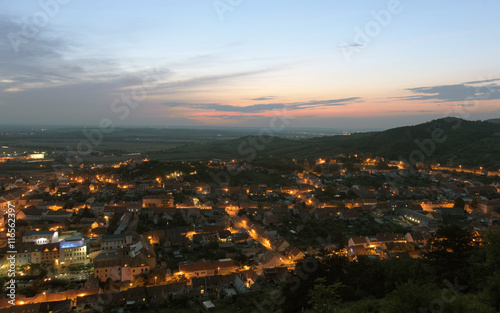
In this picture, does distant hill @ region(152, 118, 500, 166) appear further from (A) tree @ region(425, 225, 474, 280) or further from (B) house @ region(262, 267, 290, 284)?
(B) house @ region(262, 267, 290, 284)

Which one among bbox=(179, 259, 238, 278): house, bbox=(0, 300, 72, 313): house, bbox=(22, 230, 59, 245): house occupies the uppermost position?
bbox=(22, 230, 59, 245): house

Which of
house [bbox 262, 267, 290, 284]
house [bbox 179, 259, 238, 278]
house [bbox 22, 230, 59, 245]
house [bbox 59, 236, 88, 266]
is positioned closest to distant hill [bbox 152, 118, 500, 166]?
house [bbox 262, 267, 290, 284]

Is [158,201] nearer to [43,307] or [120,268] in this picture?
[120,268]

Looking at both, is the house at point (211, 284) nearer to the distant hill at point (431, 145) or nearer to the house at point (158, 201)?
the house at point (158, 201)

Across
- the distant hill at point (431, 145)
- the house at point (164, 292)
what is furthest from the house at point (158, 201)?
the distant hill at point (431, 145)

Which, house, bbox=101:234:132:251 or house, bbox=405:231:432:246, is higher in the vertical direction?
house, bbox=101:234:132:251

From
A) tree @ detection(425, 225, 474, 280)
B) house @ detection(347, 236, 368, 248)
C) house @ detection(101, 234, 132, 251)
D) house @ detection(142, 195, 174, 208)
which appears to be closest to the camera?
tree @ detection(425, 225, 474, 280)

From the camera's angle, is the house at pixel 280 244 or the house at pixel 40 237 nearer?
the house at pixel 40 237

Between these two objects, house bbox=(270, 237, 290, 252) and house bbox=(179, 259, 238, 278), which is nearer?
house bbox=(179, 259, 238, 278)

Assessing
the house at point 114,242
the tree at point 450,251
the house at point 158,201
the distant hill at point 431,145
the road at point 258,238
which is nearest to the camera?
the tree at point 450,251
